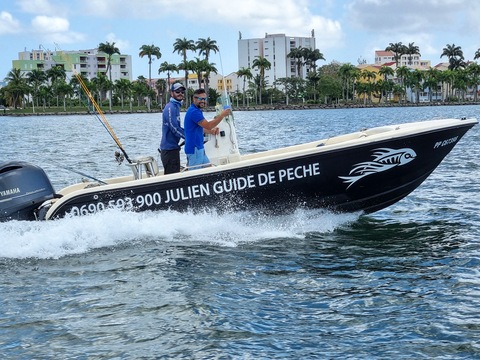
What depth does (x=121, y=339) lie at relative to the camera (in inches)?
261

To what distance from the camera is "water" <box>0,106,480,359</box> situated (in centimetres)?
651

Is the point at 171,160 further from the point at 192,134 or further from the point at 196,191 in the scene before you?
the point at 196,191

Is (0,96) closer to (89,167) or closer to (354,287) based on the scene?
(89,167)

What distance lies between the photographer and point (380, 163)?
35.1 ft

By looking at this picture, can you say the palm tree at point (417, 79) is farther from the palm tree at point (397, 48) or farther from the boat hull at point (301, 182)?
the boat hull at point (301, 182)

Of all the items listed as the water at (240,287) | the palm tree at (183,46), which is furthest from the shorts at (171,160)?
the palm tree at (183,46)

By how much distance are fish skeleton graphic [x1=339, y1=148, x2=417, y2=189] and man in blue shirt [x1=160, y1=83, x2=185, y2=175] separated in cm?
245

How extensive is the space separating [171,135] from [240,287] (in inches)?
132

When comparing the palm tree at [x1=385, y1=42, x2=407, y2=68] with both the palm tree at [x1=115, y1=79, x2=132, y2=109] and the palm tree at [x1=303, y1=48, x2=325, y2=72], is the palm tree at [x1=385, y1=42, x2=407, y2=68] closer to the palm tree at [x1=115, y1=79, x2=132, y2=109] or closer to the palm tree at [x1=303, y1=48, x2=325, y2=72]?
the palm tree at [x1=303, y1=48, x2=325, y2=72]

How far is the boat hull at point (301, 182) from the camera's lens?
10078mm

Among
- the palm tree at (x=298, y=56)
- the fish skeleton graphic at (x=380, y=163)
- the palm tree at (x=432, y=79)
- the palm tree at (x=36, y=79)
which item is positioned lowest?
the fish skeleton graphic at (x=380, y=163)

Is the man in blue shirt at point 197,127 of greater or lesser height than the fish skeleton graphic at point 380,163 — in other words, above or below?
above

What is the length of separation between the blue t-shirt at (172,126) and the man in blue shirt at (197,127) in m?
0.12

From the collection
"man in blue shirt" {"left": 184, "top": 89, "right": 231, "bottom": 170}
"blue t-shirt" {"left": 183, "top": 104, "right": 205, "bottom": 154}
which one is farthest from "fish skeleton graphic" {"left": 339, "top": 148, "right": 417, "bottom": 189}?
"blue t-shirt" {"left": 183, "top": 104, "right": 205, "bottom": 154}
